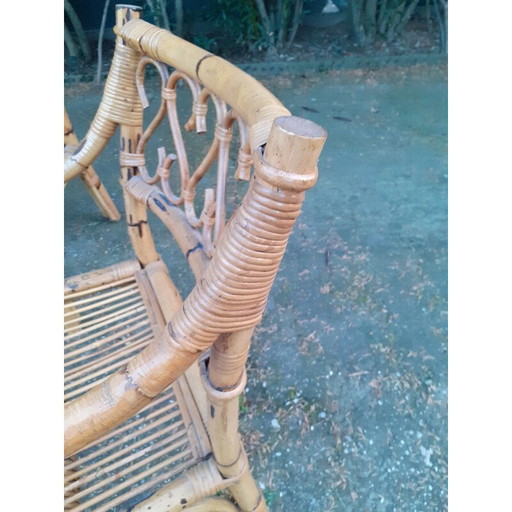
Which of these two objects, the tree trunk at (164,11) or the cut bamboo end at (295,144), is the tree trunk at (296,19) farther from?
the cut bamboo end at (295,144)

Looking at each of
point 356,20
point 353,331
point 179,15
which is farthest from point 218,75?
point 356,20

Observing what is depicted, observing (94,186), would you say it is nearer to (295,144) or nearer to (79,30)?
(295,144)

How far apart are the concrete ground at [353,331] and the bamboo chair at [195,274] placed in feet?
1.19

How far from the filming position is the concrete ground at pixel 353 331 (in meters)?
1.16

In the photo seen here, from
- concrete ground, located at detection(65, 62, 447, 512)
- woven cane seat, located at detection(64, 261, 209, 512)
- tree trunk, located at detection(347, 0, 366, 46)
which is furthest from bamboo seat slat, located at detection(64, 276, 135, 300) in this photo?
tree trunk, located at detection(347, 0, 366, 46)

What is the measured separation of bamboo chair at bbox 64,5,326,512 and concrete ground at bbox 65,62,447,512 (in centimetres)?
36

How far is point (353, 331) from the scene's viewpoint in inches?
59.6

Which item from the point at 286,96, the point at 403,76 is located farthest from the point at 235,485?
the point at 403,76

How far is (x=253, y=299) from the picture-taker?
19.8 inches

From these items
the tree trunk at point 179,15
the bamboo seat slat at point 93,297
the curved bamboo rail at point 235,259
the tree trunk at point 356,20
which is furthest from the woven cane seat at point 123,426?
the tree trunk at point 356,20

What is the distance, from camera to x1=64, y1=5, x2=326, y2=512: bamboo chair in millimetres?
451

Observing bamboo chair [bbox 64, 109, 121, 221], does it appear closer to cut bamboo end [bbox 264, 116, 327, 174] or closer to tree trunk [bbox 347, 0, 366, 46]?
→ cut bamboo end [bbox 264, 116, 327, 174]

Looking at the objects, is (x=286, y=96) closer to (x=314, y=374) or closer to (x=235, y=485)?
(x=314, y=374)

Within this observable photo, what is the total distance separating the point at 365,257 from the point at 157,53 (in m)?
1.25
